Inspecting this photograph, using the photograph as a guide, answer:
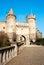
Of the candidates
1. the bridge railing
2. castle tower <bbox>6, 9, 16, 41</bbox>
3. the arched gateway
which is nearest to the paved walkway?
the bridge railing

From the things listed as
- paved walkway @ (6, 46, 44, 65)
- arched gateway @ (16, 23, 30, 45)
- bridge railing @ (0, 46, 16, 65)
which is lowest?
paved walkway @ (6, 46, 44, 65)

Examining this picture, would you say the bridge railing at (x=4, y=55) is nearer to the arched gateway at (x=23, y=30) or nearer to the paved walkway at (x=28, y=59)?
the paved walkway at (x=28, y=59)

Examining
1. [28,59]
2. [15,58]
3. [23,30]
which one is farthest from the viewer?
[23,30]

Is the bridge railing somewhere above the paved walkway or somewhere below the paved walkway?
above

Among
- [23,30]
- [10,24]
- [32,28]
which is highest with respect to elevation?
[10,24]

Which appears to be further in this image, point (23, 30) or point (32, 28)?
point (32, 28)

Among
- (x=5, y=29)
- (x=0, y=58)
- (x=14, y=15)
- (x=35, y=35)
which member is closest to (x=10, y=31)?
(x=5, y=29)

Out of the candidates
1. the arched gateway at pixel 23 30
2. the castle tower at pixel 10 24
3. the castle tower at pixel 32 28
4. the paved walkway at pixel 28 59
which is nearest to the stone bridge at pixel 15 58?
the paved walkway at pixel 28 59

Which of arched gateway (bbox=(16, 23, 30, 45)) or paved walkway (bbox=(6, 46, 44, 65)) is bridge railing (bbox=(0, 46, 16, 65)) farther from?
arched gateway (bbox=(16, 23, 30, 45))

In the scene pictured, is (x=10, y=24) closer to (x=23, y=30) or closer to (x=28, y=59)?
(x=23, y=30)

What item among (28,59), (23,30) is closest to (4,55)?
(28,59)

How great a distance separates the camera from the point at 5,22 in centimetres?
5541

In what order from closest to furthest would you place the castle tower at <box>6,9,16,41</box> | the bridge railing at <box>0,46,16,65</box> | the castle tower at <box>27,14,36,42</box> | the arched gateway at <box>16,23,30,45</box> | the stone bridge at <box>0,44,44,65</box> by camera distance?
the bridge railing at <box>0,46,16,65</box>, the stone bridge at <box>0,44,44,65</box>, the castle tower at <box>6,9,16,41</box>, the arched gateway at <box>16,23,30,45</box>, the castle tower at <box>27,14,36,42</box>

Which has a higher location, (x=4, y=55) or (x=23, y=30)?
(x=23, y=30)
